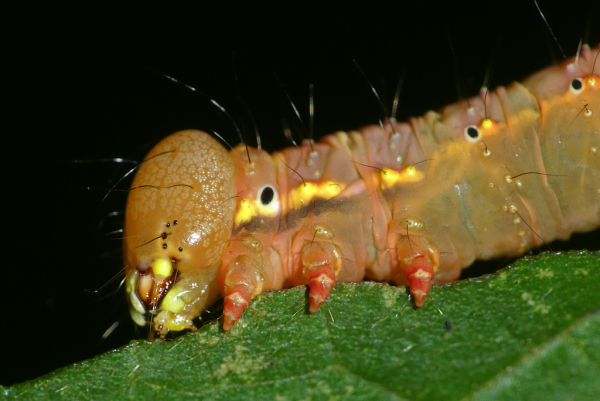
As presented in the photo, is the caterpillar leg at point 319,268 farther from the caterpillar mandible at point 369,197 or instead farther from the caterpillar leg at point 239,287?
the caterpillar leg at point 239,287

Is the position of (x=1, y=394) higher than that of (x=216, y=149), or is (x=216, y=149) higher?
(x=216, y=149)

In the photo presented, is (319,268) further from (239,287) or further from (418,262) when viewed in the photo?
(418,262)

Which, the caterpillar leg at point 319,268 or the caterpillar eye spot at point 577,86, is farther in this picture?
the caterpillar eye spot at point 577,86

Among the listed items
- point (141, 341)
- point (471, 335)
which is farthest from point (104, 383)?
point (471, 335)

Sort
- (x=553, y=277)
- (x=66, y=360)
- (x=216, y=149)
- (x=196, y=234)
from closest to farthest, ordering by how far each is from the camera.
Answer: (x=553, y=277) < (x=196, y=234) < (x=216, y=149) < (x=66, y=360)

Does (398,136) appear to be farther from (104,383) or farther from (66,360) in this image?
(66,360)

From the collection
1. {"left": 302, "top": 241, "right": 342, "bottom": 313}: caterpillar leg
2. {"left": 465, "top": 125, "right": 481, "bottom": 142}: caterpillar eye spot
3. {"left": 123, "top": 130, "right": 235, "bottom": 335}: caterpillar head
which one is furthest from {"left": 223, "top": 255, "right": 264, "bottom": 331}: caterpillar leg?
{"left": 465, "top": 125, "right": 481, "bottom": 142}: caterpillar eye spot

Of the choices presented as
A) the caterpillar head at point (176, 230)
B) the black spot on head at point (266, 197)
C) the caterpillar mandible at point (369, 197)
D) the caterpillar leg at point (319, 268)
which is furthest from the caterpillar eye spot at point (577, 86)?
the caterpillar head at point (176, 230)
